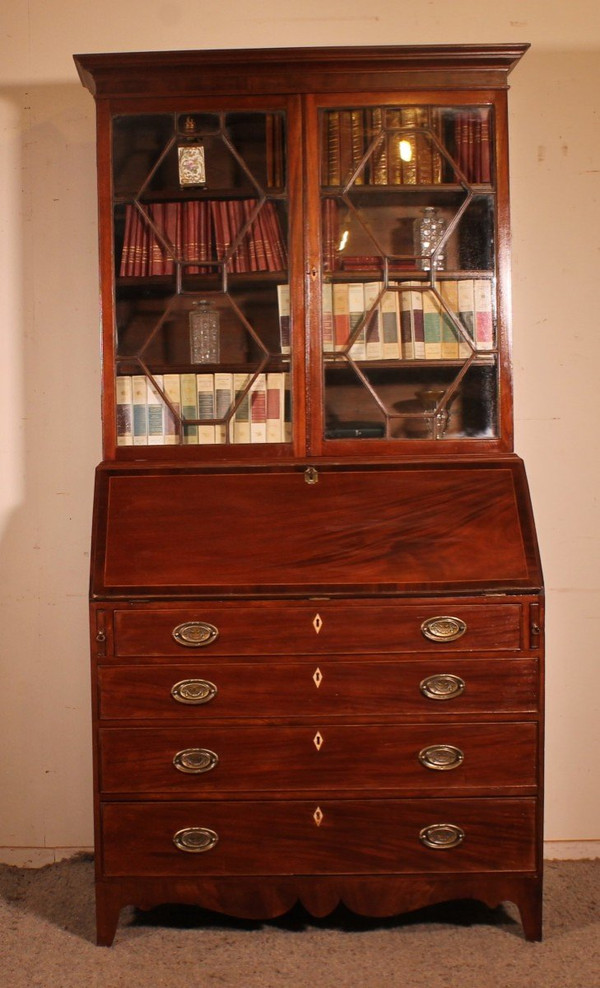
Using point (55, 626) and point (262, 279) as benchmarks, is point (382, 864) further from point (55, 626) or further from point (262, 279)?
point (262, 279)

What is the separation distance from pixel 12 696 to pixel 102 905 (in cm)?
83

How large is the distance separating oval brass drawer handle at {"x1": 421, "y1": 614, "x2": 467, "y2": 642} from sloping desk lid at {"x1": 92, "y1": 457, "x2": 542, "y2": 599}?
0.26ft

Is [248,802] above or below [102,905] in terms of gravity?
above

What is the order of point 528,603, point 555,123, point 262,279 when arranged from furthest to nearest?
point 555,123
point 262,279
point 528,603

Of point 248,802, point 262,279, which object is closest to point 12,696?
point 248,802

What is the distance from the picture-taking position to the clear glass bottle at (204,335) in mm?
2488

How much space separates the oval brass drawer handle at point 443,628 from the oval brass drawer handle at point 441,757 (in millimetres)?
287

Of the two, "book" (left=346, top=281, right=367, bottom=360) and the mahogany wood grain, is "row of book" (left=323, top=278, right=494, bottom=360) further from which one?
the mahogany wood grain

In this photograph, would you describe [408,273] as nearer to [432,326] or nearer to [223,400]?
[432,326]

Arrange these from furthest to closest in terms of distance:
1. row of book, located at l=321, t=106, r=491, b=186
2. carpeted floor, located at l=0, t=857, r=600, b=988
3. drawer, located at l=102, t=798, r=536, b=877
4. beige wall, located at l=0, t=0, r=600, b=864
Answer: beige wall, located at l=0, t=0, r=600, b=864
row of book, located at l=321, t=106, r=491, b=186
drawer, located at l=102, t=798, r=536, b=877
carpeted floor, located at l=0, t=857, r=600, b=988

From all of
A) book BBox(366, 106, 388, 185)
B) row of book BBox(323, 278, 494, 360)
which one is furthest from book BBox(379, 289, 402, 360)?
book BBox(366, 106, 388, 185)

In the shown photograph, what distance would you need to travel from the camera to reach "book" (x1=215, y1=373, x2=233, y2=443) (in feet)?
8.13

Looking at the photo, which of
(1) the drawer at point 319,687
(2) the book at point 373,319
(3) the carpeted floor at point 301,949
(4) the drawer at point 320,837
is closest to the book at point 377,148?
(2) the book at point 373,319

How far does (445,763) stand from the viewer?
7.41 ft
